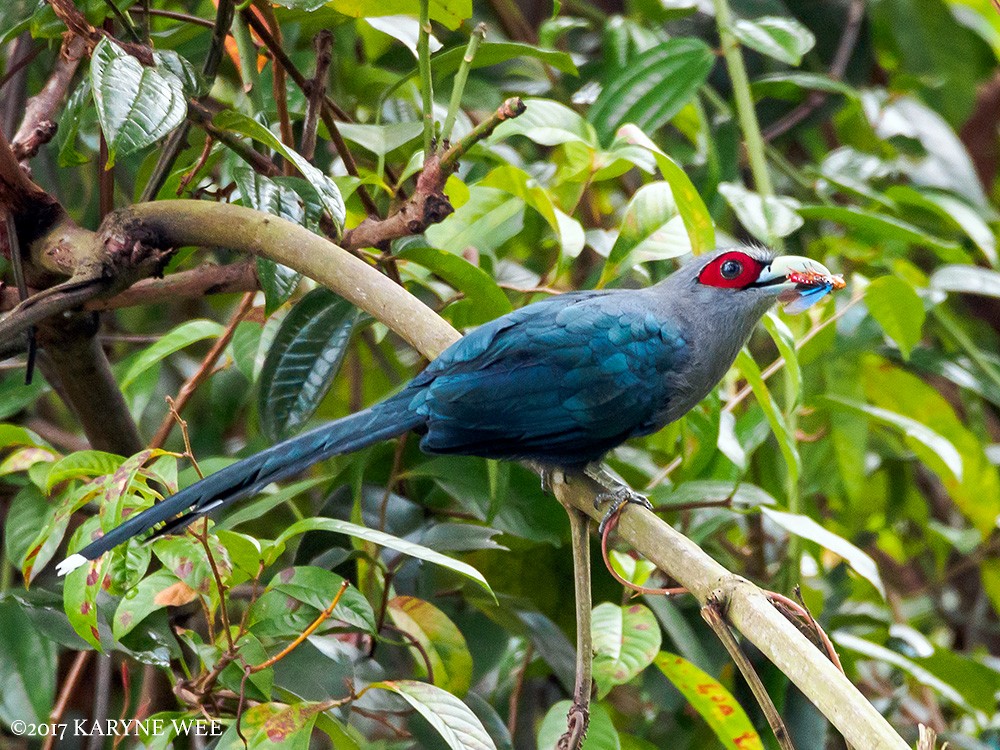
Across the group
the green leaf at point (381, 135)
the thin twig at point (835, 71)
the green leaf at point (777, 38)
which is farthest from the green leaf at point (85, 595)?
the thin twig at point (835, 71)

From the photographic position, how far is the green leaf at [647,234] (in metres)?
2.22

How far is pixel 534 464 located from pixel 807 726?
0.88 meters

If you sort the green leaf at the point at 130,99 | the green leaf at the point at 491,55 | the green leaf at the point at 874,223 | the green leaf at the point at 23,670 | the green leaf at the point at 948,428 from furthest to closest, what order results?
the green leaf at the point at 948,428
the green leaf at the point at 874,223
the green leaf at the point at 491,55
the green leaf at the point at 23,670
the green leaf at the point at 130,99

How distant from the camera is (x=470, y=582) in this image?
7.62ft

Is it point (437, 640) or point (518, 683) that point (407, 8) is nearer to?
point (437, 640)

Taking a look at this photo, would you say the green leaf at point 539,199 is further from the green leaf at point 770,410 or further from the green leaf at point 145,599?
the green leaf at point 145,599

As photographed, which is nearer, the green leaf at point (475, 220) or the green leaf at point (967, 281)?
the green leaf at point (475, 220)

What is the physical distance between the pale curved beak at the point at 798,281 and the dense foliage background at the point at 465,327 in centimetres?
9

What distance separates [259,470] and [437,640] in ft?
1.70

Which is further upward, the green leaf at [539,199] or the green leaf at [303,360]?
the green leaf at [539,199]

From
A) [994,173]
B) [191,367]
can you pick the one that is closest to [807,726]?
[191,367]

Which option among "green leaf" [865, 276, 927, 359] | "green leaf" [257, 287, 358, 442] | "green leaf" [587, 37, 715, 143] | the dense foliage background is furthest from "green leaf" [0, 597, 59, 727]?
"green leaf" [865, 276, 927, 359]

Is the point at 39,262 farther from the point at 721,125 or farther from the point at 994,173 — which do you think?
the point at 994,173

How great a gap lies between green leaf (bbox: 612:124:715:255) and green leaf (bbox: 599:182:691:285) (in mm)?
91
